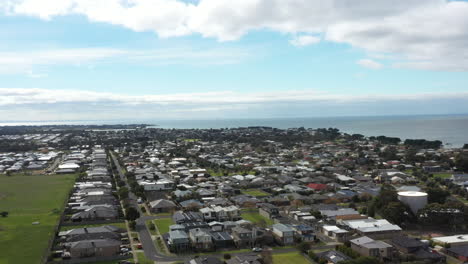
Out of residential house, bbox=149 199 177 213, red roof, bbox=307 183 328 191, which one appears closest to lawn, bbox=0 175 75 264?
residential house, bbox=149 199 177 213

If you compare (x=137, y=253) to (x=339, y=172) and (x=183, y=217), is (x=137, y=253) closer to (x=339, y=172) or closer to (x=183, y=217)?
(x=183, y=217)

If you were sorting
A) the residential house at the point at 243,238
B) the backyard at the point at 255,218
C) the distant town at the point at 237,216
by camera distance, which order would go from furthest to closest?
1. the backyard at the point at 255,218
2. the residential house at the point at 243,238
3. the distant town at the point at 237,216

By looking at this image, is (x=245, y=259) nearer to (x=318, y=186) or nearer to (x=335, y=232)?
(x=335, y=232)

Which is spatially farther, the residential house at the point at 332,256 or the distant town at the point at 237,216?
the distant town at the point at 237,216

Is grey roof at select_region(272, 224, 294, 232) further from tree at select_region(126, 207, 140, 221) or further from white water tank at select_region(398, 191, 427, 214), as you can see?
tree at select_region(126, 207, 140, 221)

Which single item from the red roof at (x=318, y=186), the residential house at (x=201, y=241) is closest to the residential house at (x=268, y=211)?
the residential house at (x=201, y=241)

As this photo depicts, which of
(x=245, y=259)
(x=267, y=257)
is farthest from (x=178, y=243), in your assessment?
(x=267, y=257)

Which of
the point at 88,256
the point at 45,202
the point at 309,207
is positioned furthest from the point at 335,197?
the point at 45,202

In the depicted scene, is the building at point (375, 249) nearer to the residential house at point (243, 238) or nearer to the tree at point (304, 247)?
the tree at point (304, 247)
